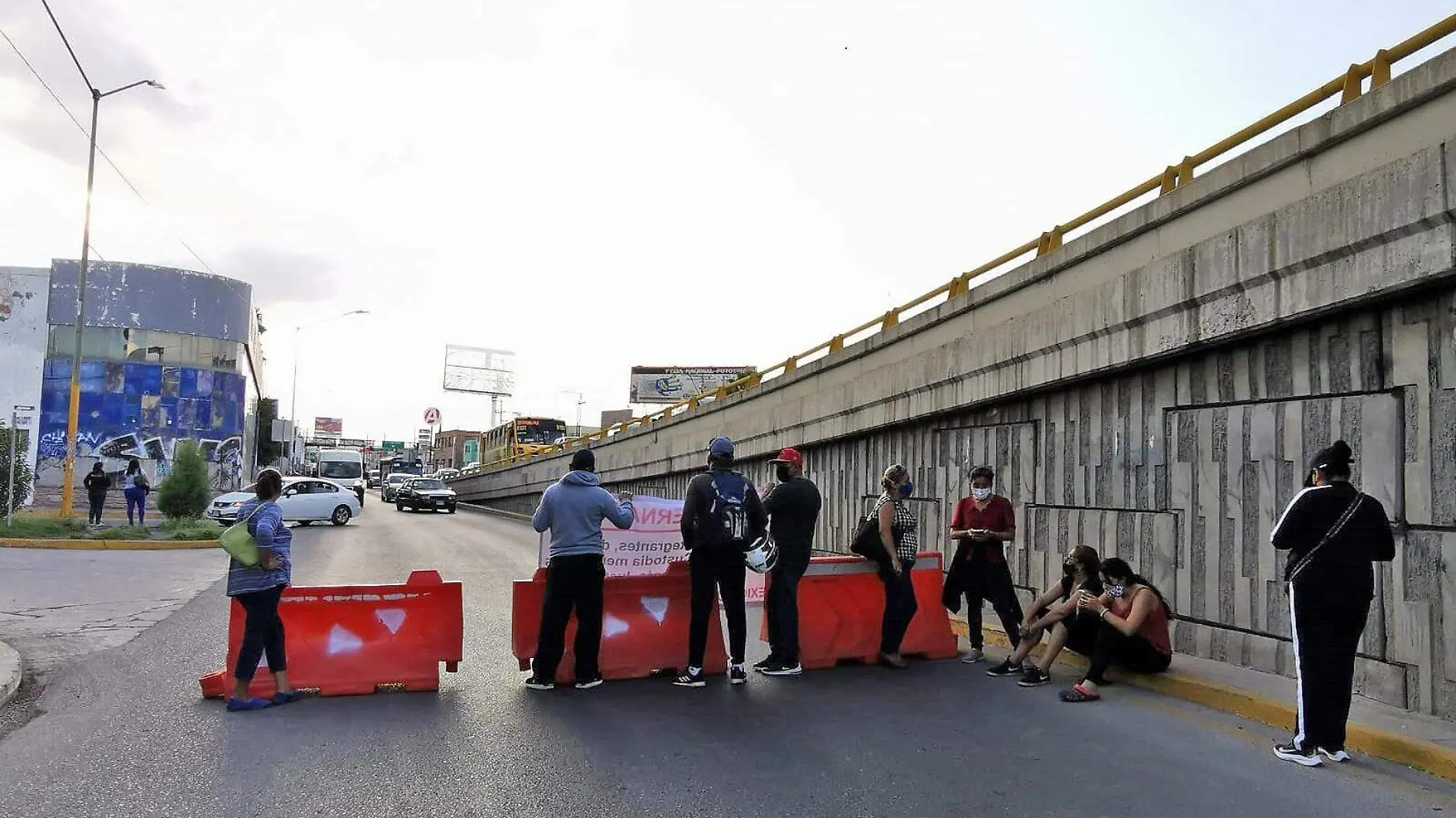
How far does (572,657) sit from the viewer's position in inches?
283

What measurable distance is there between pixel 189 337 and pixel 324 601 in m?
41.1

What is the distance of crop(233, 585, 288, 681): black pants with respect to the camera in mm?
6305

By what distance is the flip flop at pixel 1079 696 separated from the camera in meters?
6.74

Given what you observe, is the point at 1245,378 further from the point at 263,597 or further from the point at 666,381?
the point at 666,381

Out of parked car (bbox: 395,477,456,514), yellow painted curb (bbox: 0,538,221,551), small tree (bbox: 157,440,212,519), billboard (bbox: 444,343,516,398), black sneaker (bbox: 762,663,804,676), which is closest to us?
black sneaker (bbox: 762,663,804,676)

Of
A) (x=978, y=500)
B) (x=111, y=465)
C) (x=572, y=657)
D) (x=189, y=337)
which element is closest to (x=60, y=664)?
(x=572, y=657)

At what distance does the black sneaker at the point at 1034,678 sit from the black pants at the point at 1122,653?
14.0 inches

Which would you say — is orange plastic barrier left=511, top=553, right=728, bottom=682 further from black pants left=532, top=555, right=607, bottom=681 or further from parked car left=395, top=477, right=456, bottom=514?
parked car left=395, top=477, right=456, bottom=514

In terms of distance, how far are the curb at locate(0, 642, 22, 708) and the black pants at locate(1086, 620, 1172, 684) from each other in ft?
24.3

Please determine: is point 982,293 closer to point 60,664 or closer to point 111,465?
point 60,664

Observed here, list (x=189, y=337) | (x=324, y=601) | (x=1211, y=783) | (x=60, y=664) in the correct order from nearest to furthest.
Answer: (x=1211, y=783) < (x=324, y=601) < (x=60, y=664) < (x=189, y=337)

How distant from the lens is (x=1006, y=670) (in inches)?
303

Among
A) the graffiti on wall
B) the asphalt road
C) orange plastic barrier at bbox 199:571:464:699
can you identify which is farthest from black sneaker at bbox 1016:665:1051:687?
the graffiti on wall

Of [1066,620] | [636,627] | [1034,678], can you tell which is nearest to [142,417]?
[636,627]
